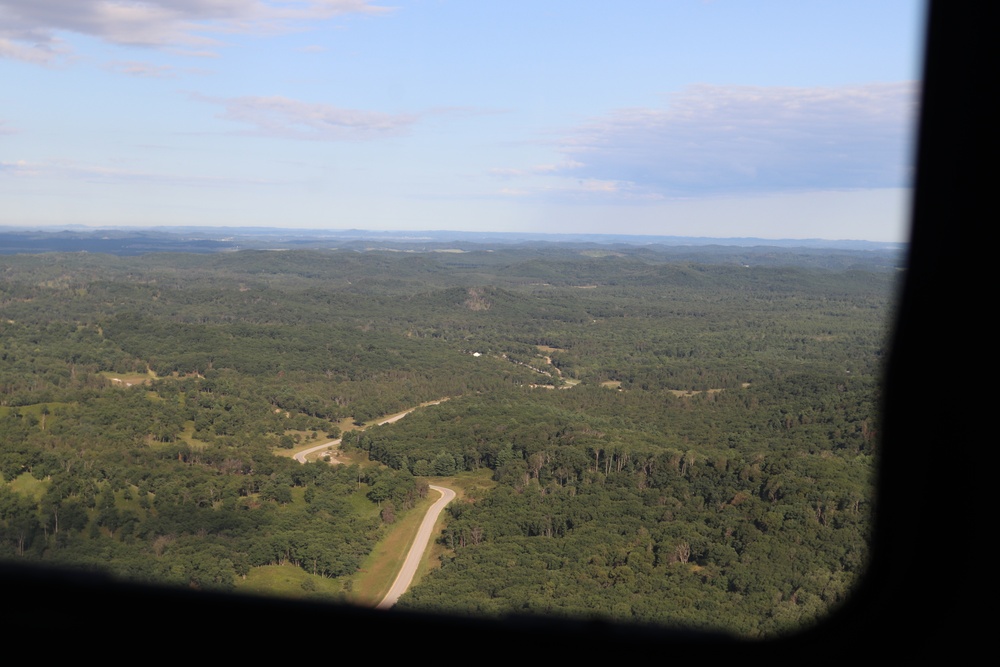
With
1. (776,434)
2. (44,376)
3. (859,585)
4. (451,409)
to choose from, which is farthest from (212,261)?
(859,585)

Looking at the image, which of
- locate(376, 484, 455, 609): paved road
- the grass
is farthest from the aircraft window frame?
the grass

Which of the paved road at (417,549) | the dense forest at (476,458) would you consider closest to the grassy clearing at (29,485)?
the dense forest at (476,458)

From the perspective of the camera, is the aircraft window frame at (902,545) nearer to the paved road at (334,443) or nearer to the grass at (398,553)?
the grass at (398,553)

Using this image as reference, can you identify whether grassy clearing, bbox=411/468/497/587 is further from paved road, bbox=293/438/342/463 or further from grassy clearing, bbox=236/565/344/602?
paved road, bbox=293/438/342/463

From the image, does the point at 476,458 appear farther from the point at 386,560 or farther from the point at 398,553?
the point at 386,560

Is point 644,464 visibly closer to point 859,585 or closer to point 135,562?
point 135,562

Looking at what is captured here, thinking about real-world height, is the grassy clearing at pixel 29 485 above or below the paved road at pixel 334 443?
above
